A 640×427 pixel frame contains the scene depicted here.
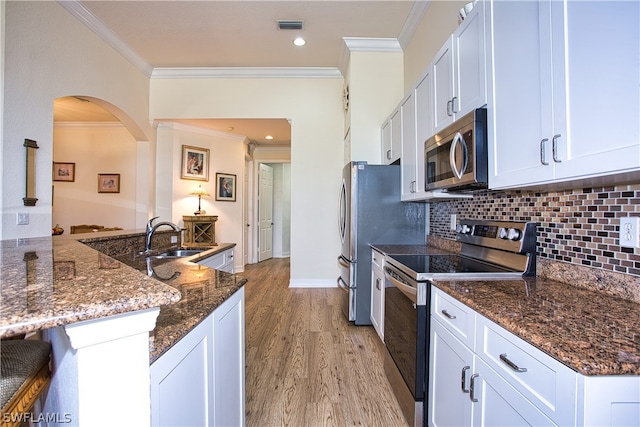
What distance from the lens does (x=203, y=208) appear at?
4867 mm

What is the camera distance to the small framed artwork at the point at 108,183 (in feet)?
16.6

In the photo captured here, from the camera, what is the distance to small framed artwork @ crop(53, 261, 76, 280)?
676 mm

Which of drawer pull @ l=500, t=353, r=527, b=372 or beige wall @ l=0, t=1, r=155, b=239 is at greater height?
beige wall @ l=0, t=1, r=155, b=239

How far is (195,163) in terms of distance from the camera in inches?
186

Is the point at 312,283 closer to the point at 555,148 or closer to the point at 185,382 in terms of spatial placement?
the point at 185,382

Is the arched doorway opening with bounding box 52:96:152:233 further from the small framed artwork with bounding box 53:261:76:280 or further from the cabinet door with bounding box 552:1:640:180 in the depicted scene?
the cabinet door with bounding box 552:1:640:180

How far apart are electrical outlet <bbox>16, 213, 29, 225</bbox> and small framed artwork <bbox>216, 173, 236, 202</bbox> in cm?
281

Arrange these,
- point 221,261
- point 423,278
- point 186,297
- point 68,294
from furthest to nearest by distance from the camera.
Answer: point 221,261
point 423,278
point 186,297
point 68,294

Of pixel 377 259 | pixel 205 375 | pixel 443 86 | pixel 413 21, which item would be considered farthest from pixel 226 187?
pixel 205 375

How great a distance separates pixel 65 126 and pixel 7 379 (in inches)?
242

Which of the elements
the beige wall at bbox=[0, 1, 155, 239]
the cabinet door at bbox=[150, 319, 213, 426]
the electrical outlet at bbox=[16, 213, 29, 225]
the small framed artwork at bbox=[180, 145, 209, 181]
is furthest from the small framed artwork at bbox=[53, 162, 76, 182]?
the cabinet door at bbox=[150, 319, 213, 426]

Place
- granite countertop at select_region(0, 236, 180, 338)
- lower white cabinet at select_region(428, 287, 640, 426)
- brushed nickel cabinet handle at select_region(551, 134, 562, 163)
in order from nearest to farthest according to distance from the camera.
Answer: granite countertop at select_region(0, 236, 180, 338) → lower white cabinet at select_region(428, 287, 640, 426) → brushed nickel cabinet handle at select_region(551, 134, 562, 163)

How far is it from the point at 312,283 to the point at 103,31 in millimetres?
3832

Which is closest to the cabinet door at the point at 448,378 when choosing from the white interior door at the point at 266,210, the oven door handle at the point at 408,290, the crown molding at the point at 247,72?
the oven door handle at the point at 408,290
